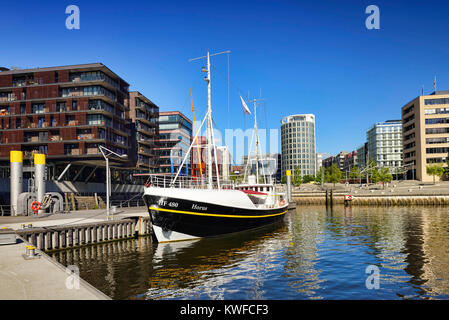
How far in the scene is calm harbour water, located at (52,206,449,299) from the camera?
14.0m

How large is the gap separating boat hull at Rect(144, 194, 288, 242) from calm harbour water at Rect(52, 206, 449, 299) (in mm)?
928

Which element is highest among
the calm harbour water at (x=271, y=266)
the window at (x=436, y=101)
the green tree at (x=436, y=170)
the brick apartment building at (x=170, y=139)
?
the window at (x=436, y=101)

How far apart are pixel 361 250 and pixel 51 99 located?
185ft

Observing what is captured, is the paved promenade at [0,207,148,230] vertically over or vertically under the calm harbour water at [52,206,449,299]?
over

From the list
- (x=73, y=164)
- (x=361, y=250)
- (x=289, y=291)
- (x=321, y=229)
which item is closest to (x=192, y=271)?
(x=289, y=291)

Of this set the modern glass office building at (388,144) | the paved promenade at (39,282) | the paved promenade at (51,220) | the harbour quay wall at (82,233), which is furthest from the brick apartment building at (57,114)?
the modern glass office building at (388,144)

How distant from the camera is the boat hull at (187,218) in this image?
80.1 feet

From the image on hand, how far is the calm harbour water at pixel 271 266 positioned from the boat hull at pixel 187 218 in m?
0.93

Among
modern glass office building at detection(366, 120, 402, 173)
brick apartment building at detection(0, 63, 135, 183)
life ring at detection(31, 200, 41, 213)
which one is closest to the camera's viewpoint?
life ring at detection(31, 200, 41, 213)

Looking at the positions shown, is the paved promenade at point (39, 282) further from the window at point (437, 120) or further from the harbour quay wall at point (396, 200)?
the window at point (437, 120)

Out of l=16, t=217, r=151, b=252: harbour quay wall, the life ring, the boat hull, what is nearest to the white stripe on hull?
the boat hull

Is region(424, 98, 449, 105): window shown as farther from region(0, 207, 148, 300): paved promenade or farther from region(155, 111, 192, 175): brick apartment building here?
region(0, 207, 148, 300): paved promenade

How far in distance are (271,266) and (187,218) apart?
29.2 ft
